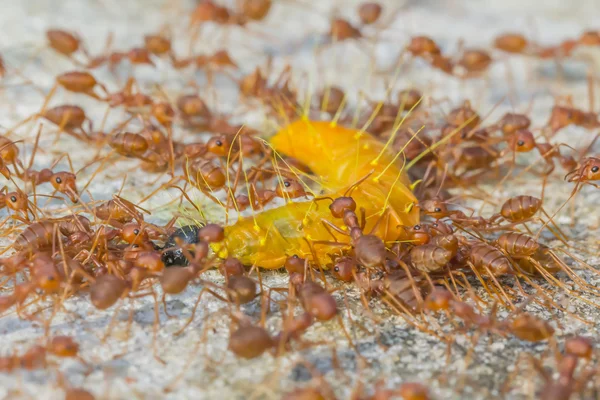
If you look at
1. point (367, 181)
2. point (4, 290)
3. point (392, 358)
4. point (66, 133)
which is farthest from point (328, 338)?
point (66, 133)

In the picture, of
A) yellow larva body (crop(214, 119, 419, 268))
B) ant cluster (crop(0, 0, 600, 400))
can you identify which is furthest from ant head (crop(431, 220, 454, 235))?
yellow larva body (crop(214, 119, 419, 268))

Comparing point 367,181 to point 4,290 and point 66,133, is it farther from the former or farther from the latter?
point 66,133

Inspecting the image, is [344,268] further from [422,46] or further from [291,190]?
[422,46]

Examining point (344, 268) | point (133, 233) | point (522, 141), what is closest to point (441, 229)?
point (344, 268)

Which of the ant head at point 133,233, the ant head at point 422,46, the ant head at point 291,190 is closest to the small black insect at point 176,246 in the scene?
the ant head at point 133,233

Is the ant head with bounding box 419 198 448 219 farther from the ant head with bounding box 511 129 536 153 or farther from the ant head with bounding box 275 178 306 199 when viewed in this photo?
the ant head with bounding box 511 129 536 153

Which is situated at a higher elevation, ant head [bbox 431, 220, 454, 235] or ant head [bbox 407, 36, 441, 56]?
ant head [bbox 407, 36, 441, 56]

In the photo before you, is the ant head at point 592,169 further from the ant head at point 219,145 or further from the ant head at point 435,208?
the ant head at point 219,145

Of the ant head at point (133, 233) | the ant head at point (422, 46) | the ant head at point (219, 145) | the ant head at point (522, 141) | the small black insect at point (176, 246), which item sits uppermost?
the ant head at point (422, 46)
